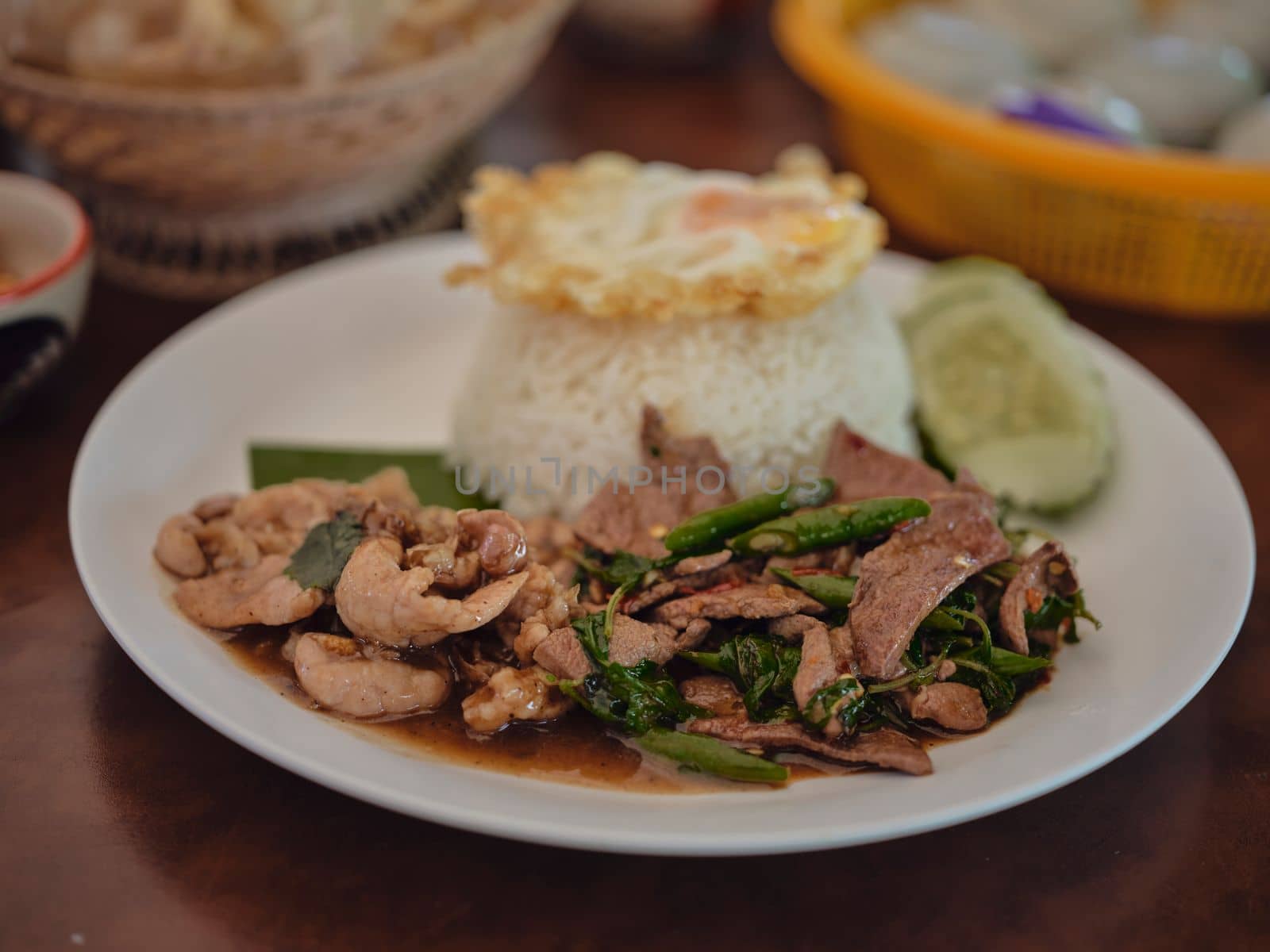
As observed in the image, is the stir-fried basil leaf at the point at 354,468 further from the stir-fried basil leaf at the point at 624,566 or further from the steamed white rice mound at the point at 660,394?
the stir-fried basil leaf at the point at 624,566

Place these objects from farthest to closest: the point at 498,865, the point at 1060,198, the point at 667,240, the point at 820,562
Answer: the point at 1060,198
the point at 667,240
the point at 820,562
the point at 498,865

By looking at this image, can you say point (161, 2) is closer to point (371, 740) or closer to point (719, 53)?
point (371, 740)

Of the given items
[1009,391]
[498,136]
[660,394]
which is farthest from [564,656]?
[498,136]

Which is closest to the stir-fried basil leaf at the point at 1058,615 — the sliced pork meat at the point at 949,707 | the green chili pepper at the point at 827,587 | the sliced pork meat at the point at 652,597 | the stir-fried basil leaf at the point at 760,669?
the sliced pork meat at the point at 949,707

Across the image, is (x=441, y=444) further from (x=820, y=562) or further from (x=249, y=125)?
(x=820, y=562)

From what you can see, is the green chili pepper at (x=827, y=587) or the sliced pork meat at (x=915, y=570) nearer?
the sliced pork meat at (x=915, y=570)

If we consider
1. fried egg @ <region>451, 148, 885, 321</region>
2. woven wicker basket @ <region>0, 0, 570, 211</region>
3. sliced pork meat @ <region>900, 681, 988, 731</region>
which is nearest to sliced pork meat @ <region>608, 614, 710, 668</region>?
sliced pork meat @ <region>900, 681, 988, 731</region>

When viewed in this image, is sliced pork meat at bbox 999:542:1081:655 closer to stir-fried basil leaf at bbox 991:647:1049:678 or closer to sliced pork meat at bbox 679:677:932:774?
stir-fried basil leaf at bbox 991:647:1049:678
